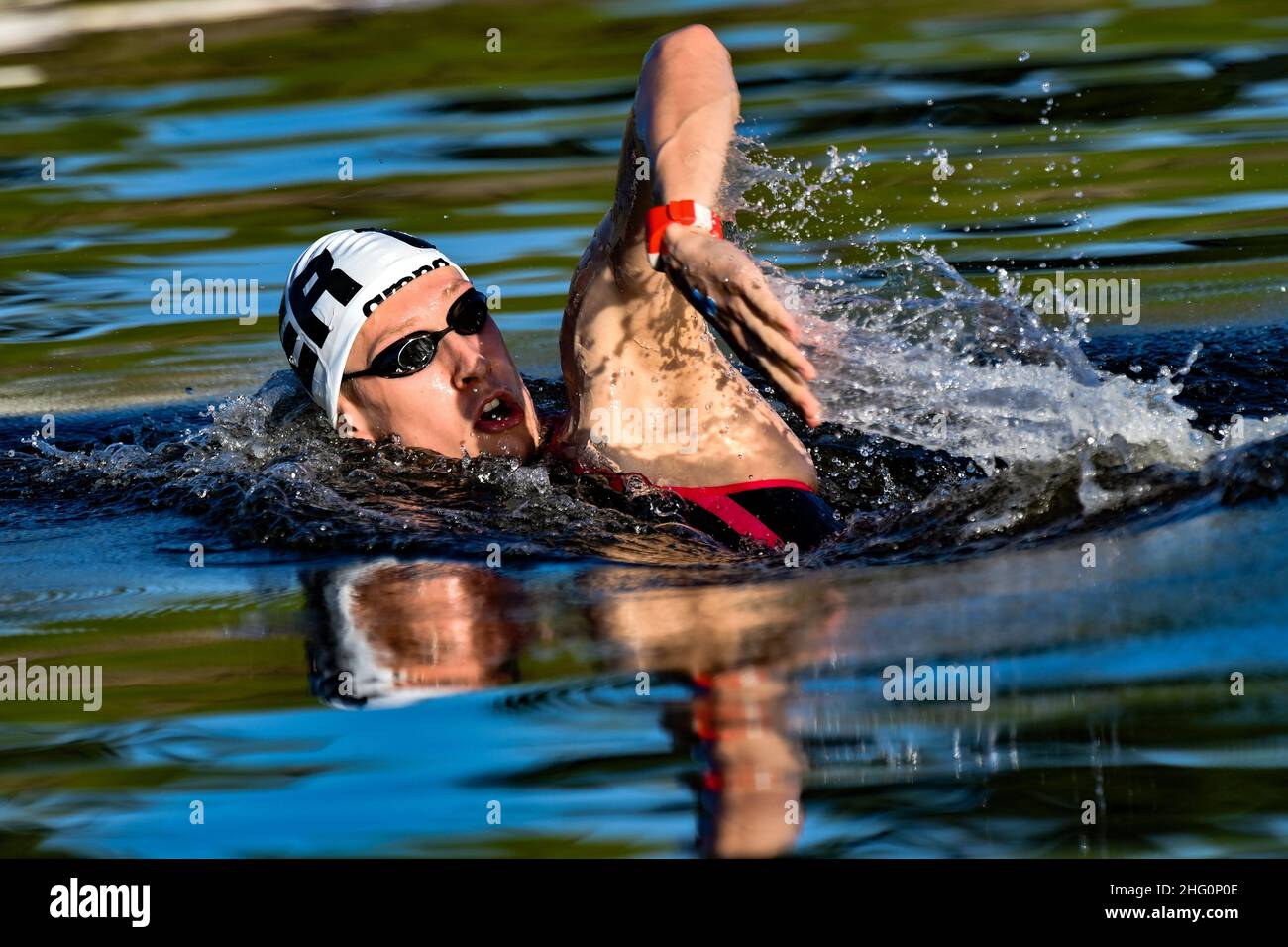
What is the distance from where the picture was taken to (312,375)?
531cm

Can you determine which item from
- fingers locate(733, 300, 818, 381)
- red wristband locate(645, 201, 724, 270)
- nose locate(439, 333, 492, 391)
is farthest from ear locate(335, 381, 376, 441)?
fingers locate(733, 300, 818, 381)

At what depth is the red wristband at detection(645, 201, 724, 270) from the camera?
371 cm

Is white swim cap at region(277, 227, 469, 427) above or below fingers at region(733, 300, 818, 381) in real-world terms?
above

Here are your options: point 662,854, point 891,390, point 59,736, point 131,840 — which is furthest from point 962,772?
point 891,390

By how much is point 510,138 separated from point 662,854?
763cm

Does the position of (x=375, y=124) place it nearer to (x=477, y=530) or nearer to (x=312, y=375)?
(x=312, y=375)

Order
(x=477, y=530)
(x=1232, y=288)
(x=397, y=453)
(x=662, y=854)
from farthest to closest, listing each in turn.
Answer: (x=1232, y=288)
(x=397, y=453)
(x=477, y=530)
(x=662, y=854)

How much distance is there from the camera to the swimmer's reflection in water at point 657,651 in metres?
2.87

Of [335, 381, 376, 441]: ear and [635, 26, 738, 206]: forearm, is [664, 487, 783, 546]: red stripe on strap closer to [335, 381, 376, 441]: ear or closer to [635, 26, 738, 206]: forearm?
[635, 26, 738, 206]: forearm

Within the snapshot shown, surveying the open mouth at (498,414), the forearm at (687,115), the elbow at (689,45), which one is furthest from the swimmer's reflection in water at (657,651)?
the elbow at (689,45)

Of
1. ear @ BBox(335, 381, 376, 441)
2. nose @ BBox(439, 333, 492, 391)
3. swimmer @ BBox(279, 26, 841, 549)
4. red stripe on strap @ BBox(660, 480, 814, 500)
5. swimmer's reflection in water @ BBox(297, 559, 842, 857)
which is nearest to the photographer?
swimmer's reflection in water @ BBox(297, 559, 842, 857)

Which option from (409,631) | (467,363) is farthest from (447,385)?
(409,631)

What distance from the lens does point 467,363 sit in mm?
4906

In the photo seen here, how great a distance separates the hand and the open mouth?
1.46m
